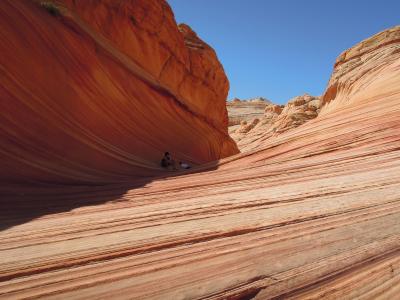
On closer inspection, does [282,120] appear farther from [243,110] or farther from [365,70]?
[243,110]

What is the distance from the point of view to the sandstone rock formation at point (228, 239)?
140 centimetres

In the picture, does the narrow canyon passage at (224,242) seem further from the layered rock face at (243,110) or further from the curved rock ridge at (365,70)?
the layered rock face at (243,110)

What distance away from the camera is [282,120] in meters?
19.9

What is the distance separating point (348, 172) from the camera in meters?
3.13

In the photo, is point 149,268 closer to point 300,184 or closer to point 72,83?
point 300,184

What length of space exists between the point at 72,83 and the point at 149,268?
7.74 meters

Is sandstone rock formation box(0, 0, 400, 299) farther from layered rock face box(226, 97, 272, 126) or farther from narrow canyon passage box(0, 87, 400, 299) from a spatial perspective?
layered rock face box(226, 97, 272, 126)

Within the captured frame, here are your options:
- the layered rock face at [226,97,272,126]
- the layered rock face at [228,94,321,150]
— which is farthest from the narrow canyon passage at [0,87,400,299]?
the layered rock face at [226,97,272,126]

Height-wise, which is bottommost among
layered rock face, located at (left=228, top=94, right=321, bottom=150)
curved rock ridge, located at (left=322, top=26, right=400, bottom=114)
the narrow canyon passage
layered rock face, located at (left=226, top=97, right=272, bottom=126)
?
the narrow canyon passage

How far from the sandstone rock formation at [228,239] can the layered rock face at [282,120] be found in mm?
7621

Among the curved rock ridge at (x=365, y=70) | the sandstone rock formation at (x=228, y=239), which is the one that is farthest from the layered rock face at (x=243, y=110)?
the sandstone rock formation at (x=228, y=239)

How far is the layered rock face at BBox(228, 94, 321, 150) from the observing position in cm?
1820

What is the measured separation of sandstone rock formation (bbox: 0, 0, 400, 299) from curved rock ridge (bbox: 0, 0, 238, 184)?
2.59 metres

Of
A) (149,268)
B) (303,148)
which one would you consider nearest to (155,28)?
(303,148)
